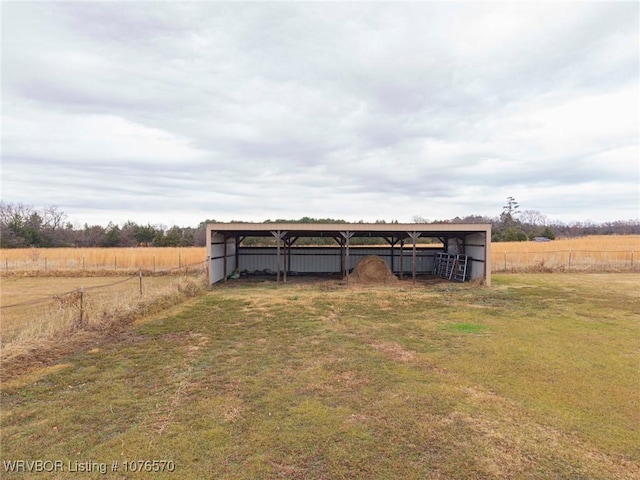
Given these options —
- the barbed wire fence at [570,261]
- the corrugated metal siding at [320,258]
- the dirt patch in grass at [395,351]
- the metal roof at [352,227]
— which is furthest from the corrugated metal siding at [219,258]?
the barbed wire fence at [570,261]

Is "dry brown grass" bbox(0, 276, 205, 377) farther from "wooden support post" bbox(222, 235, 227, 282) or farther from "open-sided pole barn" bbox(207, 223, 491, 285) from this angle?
"wooden support post" bbox(222, 235, 227, 282)

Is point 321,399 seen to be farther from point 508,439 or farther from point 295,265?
point 295,265

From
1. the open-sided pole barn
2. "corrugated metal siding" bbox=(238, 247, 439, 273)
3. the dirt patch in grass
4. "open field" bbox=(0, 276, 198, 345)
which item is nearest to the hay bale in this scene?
the open-sided pole barn

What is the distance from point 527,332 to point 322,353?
15.3 ft

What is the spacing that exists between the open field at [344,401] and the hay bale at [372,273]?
24.6 feet

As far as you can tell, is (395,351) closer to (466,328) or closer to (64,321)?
(466,328)

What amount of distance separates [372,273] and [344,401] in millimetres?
12298

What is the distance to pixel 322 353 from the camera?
633 centimetres

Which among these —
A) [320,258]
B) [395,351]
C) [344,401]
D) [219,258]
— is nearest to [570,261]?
Result: [320,258]

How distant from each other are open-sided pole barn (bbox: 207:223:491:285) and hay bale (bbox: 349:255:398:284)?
4.22ft

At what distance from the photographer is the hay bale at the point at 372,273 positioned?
53.6 feet

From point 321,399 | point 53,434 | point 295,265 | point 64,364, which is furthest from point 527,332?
point 295,265

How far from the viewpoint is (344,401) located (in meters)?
4.43

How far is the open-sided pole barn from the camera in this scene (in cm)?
1508
